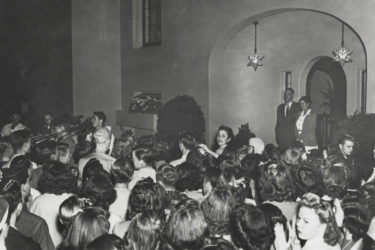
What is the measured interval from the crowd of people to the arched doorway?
703cm

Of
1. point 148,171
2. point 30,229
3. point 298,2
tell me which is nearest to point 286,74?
point 298,2

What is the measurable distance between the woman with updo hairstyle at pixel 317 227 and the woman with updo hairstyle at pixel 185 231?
862mm

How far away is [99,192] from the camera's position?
18.1ft

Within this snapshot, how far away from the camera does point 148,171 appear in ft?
23.3

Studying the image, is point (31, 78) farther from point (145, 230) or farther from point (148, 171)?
point (145, 230)

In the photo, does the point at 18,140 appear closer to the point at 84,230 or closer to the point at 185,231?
the point at 84,230

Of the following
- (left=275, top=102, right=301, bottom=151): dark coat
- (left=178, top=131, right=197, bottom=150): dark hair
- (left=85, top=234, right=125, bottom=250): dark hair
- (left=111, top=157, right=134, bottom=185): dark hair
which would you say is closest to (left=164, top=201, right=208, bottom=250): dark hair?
(left=85, top=234, right=125, bottom=250): dark hair

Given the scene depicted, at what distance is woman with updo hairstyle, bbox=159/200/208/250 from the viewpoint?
4.24 metres

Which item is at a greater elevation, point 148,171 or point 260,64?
point 260,64

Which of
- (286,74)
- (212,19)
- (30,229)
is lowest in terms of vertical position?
(30,229)

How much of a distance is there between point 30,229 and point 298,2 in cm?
863

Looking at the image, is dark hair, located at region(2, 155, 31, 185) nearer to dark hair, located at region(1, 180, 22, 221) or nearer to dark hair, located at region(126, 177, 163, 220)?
dark hair, located at region(1, 180, 22, 221)

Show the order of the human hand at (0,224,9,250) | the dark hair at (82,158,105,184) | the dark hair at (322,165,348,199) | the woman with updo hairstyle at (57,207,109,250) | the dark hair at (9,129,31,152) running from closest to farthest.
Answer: the human hand at (0,224,9,250)
the woman with updo hairstyle at (57,207,109,250)
the dark hair at (322,165,348,199)
the dark hair at (82,158,105,184)
the dark hair at (9,129,31,152)

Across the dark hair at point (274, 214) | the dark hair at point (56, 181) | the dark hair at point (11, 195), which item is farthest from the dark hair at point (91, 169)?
the dark hair at point (274, 214)
